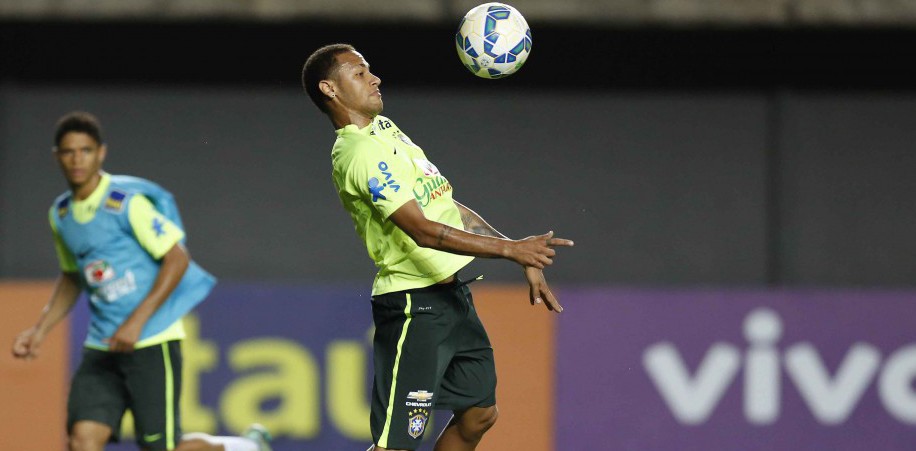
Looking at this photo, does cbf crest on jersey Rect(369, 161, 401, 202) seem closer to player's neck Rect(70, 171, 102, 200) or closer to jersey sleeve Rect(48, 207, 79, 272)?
player's neck Rect(70, 171, 102, 200)

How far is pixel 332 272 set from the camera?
A: 436 inches

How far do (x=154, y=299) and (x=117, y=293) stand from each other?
0.86 feet

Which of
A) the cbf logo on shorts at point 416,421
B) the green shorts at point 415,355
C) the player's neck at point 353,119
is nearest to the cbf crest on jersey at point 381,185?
the player's neck at point 353,119

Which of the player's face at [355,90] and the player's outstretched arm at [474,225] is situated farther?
the player's outstretched arm at [474,225]

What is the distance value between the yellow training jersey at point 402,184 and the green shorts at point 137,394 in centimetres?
154

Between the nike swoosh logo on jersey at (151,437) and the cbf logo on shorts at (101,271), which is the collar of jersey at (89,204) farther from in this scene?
the nike swoosh logo on jersey at (151,437)

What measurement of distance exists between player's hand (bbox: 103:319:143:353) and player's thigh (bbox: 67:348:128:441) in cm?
30

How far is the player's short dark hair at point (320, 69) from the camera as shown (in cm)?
554

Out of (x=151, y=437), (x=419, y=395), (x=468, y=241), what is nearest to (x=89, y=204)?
(x=151, y=437)

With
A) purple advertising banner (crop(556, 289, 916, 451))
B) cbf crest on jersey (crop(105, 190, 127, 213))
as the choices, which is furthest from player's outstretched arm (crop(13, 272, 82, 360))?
purple advertising banner (crop(556, 289, 916, 451))

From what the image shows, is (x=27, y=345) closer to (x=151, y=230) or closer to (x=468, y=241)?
(x=151, y=230)

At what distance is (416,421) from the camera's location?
18.1ft

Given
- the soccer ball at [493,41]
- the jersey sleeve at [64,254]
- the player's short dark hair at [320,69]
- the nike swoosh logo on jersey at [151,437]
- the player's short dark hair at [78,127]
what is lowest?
the nike swoosh logo on jersey at [151,437]

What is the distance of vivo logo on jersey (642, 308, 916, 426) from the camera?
29.2 feet
